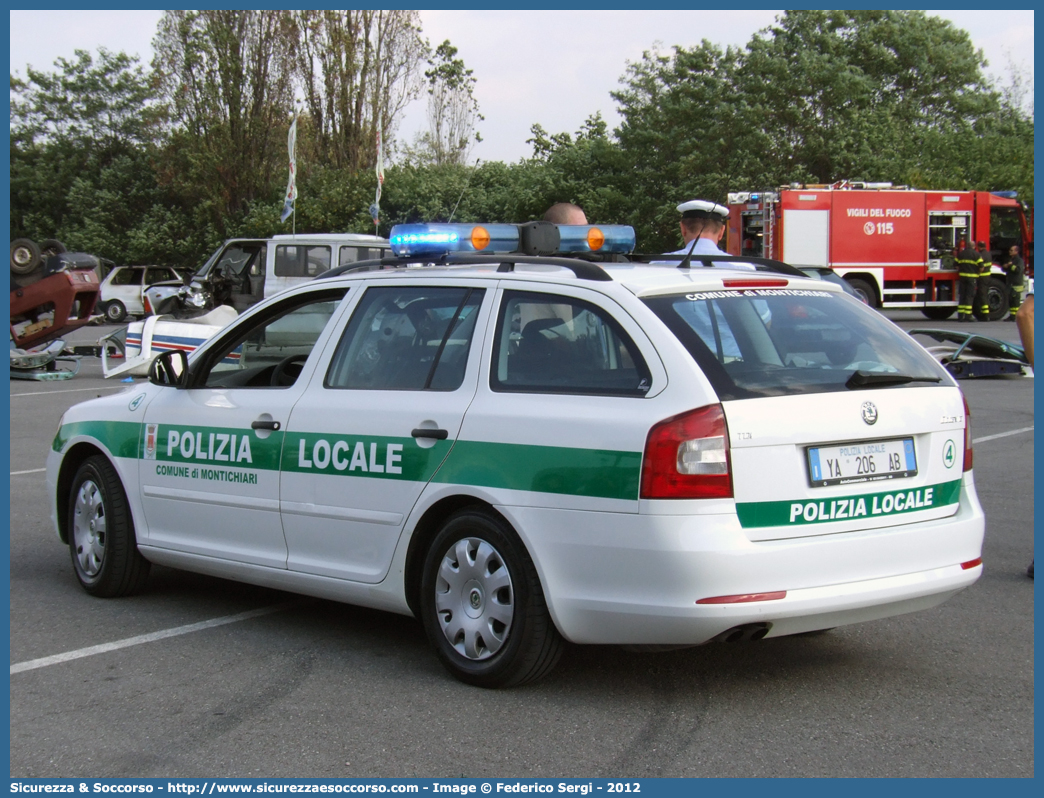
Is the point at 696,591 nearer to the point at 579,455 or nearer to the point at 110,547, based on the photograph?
the point at 579,455

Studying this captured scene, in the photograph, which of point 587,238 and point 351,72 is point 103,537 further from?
point 351,72

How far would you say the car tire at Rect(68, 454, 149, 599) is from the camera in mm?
6074

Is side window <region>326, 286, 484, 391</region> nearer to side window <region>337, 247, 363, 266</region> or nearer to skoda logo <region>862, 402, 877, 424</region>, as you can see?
skoda logo <region>862, 402, 877, 424</region>

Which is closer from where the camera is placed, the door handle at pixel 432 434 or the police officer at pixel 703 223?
the door handle at pixel 432 434

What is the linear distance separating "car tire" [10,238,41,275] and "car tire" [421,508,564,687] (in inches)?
624

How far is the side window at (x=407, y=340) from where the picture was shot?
16.1 ft

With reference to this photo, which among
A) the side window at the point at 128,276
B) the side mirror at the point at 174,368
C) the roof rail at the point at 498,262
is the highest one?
the side window at the point at 128,276

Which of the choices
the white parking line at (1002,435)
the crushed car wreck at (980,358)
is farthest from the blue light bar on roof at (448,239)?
the crushed car wreck at (980,358)

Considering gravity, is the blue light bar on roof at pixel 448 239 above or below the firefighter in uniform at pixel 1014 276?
below

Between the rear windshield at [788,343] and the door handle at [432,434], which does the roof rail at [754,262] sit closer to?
the rear windshield at [788,343]

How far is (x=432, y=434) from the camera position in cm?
474

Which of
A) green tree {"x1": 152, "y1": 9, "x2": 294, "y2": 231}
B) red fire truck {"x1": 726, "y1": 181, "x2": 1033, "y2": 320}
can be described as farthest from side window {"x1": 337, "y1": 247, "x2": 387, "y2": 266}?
green tree {"x1": 152, "y1": 9, "x2": 294, "y2": 231}

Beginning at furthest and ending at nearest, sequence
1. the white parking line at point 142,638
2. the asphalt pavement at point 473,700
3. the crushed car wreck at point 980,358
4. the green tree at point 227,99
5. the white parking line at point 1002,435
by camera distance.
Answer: the green tree at point 227,99, the crushed car wreck at point 980,358, the white parking line at point 1002,435, the white parking line at point 142,638, the asphalt pavement at point 473,700

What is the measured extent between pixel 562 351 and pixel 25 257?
53.2 feet
